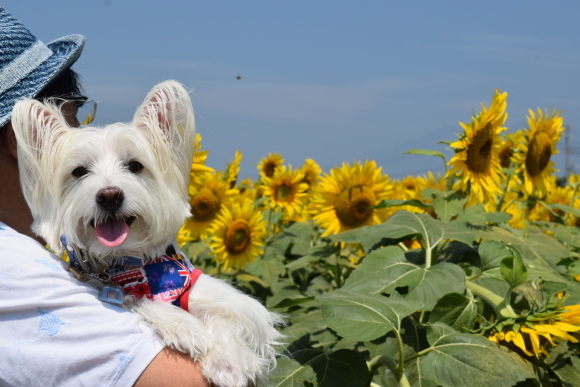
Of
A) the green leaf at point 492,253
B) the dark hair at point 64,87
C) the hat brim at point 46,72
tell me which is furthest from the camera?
the green leaf at point 492,253

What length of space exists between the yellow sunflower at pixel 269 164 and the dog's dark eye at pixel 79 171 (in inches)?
189

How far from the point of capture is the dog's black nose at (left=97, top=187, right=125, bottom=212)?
163cm

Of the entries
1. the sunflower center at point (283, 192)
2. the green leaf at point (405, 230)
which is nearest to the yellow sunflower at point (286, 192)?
the sunflower center at point (283, 192)

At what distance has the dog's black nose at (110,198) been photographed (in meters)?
1.63

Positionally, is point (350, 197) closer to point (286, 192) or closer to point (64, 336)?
point (286, 192)

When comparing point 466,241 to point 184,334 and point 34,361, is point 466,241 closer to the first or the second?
point 184,334

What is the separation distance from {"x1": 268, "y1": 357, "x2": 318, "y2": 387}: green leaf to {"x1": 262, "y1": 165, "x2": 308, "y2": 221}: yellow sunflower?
3.44m

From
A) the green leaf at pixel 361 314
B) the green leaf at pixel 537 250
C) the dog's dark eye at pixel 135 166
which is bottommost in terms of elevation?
the green leaf at pixel 361 314

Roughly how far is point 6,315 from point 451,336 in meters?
1.15

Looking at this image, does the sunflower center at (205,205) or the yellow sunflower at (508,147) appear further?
the sunflower center at (205,205)

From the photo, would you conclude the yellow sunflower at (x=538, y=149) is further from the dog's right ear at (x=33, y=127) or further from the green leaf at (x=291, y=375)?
the dog's right ear at (x=33, y=127)

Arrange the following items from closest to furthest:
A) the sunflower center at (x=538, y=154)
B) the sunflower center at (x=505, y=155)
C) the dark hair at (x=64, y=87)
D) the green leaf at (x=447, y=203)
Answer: the dark hair at (x=64, y=87) < the green leaf at (x=447, y=203) < the sunflower center at (x=538, y=154) < the sunflower center at (x=505, y=155)

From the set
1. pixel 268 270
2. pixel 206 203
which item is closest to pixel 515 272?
pixel 268 270

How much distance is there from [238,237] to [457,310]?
2471mm
